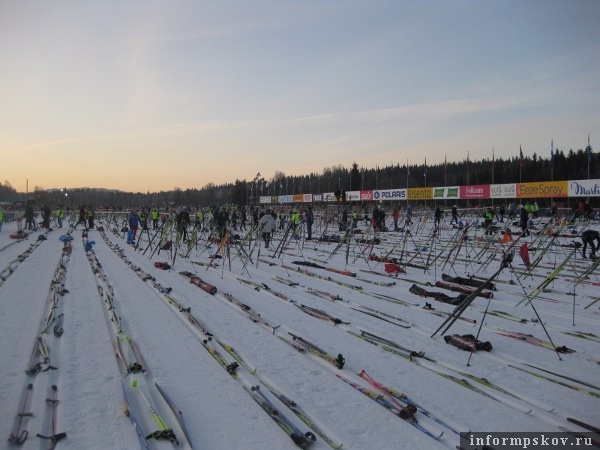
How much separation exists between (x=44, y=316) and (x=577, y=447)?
827cm

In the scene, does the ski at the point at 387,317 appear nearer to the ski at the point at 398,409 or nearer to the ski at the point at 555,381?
the ski at the point at 555,381

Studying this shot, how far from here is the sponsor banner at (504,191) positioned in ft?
127

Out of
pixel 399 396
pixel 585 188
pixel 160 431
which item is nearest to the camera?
pixel 160 431

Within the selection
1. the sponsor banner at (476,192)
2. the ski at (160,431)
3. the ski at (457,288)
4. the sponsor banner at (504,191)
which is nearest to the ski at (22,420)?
the ski at (160,431)

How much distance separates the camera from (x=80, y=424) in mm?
4285

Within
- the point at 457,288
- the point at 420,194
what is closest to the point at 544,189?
the point at 420,194

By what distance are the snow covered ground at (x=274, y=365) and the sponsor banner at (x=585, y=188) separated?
991 inches

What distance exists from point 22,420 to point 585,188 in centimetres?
3764

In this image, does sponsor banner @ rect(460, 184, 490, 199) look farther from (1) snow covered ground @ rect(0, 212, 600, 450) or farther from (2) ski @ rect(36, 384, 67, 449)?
(2) ski @ rect(36, 384, 67, 449)

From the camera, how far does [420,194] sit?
4709 cm

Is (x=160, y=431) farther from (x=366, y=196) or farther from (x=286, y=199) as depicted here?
(x=286, y=199)

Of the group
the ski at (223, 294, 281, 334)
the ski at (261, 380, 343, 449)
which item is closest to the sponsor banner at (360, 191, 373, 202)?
Result: the ski at (223, 294, 281, 334)

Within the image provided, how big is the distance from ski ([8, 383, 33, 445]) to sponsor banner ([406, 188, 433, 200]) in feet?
145

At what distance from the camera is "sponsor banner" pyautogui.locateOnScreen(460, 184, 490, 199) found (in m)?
40.9
